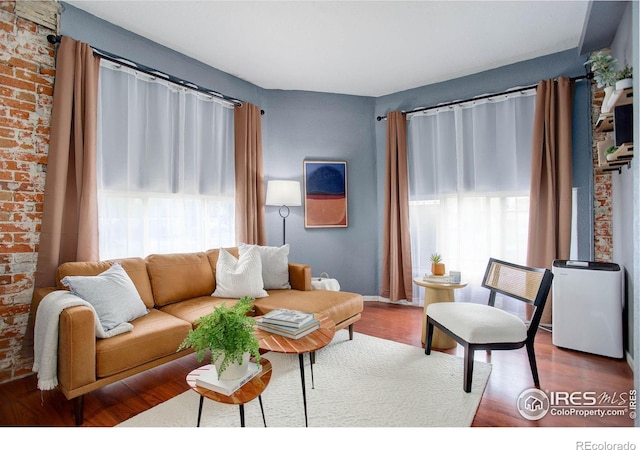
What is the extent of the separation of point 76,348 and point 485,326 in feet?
7.68

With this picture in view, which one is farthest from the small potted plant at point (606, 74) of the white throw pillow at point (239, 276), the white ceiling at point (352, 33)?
the white throw pillow at point (239, 276)

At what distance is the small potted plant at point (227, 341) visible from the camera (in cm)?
133

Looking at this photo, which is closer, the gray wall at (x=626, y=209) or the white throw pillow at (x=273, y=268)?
the gray wall at (x=626, y=209)

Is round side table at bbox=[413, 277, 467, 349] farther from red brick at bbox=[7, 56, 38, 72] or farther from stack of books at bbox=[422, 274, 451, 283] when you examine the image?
red brick at bbox=[7, 56, 38, 72]

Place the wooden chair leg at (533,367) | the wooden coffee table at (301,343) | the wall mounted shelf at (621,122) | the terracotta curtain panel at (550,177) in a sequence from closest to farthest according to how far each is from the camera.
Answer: the wooden coffee table at (301,343) → the wall mounted shelf at (621,122) → the wooden chair leg at (533,367) → the terracotta curtain panel at (550,177)

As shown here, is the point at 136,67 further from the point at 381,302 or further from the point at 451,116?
the point at 381,302

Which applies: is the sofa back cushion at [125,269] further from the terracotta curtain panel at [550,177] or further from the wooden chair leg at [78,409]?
the terracotta curtain panel at [550,177]

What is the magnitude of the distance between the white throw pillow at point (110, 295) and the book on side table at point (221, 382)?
929 millimetres

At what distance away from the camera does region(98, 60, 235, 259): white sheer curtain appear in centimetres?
264

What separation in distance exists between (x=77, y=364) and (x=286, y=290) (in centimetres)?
169

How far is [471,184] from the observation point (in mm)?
3639

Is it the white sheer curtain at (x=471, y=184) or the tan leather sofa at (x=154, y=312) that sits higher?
Result: the white sheer curtain at (x=471, y=184)

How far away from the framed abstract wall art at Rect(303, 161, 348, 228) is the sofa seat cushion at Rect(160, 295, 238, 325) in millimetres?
1709

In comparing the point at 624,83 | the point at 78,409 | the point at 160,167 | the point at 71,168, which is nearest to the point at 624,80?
the point at 624,83
